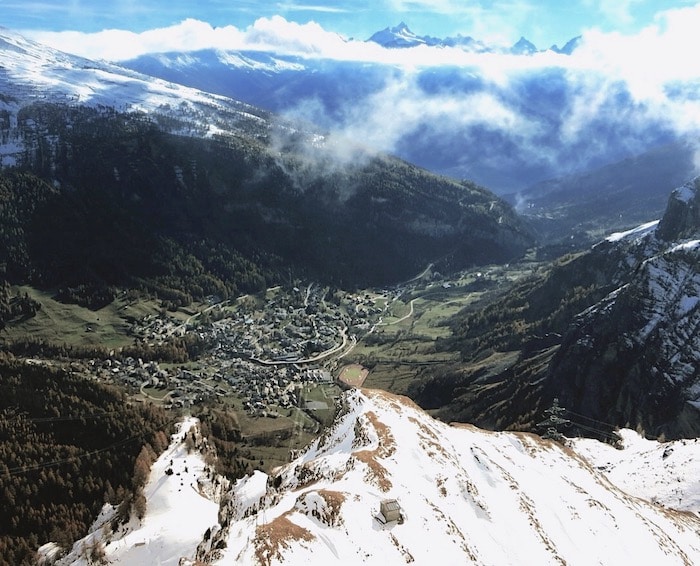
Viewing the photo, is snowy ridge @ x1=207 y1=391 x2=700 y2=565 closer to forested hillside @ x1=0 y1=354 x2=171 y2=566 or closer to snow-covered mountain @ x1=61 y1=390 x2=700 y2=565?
snow-covered mountain @ x1=61 y1=390 x2=700 y2=565

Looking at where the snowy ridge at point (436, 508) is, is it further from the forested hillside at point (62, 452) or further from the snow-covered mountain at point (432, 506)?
the forested hillside at point (62, 452)

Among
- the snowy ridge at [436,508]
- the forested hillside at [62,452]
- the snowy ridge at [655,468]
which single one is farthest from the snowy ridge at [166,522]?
the snowy ridge at [655,468]

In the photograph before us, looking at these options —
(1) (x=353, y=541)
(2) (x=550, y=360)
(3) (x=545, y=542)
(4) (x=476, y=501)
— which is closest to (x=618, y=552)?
(3) (x=545, y=542)

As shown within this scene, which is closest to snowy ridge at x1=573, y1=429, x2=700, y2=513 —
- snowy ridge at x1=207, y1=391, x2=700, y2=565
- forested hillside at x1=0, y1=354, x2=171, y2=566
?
snowy ridge at x1=207, y1=391, x2=700, y2=565

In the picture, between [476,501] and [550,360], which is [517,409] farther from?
[476,501]

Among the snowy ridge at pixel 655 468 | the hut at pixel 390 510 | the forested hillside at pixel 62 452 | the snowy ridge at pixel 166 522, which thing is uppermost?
the hut at pixel 390 510

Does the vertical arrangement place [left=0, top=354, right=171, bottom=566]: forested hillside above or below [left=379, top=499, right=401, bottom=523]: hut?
below

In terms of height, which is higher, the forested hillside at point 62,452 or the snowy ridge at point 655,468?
the snowy ridge at point 655,468
